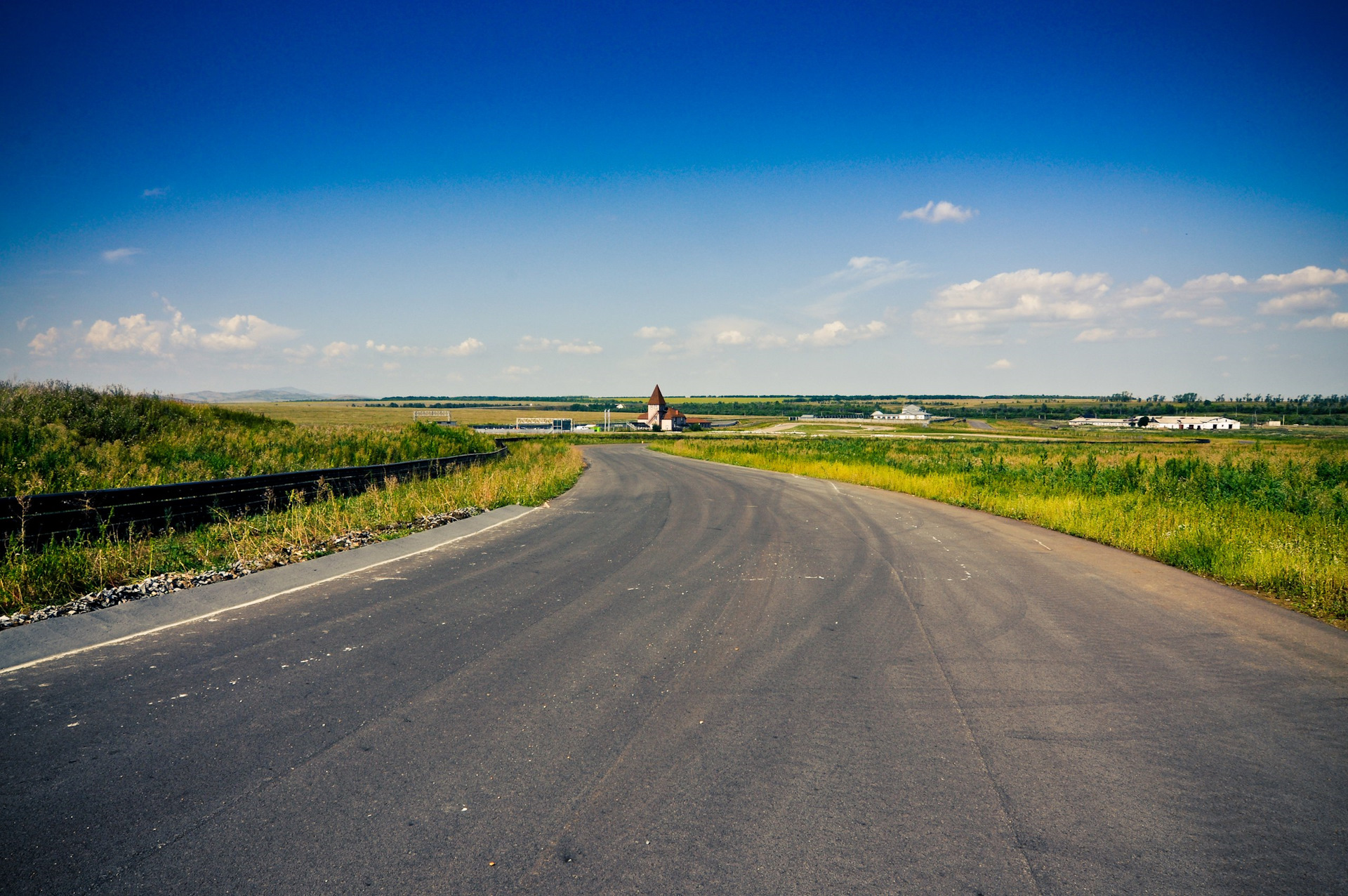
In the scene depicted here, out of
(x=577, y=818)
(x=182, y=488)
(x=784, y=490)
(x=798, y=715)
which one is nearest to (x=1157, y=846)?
(x=798, y=715)

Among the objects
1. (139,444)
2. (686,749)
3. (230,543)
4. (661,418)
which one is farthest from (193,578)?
(661,418)

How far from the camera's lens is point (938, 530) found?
542 inches

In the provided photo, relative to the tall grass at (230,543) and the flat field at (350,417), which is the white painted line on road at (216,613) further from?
the flat field at (350,417)

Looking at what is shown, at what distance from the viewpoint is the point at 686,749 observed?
4.21 metres

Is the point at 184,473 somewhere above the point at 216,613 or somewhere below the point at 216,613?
above

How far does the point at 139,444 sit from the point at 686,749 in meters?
19.6

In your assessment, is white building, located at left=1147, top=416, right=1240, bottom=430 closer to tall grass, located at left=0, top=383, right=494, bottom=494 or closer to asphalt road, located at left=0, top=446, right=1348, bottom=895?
tall grass, located at left=0, top=383, right=494, bottom=494

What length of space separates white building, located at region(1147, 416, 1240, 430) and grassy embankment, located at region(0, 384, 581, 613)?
123158mm

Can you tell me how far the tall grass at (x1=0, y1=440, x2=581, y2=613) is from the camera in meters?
7.44

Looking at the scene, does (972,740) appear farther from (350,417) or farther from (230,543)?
(350,417)

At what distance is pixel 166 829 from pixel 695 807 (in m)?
2.81

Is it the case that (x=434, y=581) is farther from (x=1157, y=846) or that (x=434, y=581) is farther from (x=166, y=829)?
(x=1157, y=846)

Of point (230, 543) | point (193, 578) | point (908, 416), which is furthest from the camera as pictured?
point (908, 416)

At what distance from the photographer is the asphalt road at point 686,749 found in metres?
3.12
